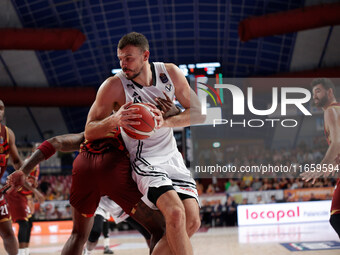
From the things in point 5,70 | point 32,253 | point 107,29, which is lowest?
point 32,253

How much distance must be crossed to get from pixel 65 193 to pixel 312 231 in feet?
30.3

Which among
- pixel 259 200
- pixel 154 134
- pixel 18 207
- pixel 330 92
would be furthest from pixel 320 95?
pixel 259 200

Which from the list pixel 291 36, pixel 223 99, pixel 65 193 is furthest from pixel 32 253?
pixel 291 36

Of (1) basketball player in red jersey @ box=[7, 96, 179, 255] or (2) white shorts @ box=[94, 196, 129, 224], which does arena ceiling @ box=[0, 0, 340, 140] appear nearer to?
(2) white shorts @ box=[94, 196, 129, 224]

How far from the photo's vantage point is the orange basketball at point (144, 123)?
3281mm

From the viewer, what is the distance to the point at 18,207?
6.64 metres

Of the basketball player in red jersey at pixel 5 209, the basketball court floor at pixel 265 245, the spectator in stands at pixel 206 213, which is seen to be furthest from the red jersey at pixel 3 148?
the spectator in stands at pixel 206 213

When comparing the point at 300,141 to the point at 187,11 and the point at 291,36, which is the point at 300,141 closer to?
the point at 291,36

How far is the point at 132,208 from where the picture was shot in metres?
3.56

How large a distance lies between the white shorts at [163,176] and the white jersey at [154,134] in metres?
0.05

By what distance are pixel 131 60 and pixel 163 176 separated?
956 mm

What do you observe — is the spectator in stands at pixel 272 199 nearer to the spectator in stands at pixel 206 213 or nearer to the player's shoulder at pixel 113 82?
the spectator in stands at pixel 206 213

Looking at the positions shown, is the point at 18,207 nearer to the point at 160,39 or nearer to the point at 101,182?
the point at 101,182

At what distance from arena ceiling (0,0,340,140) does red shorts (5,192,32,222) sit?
33.1 feet
